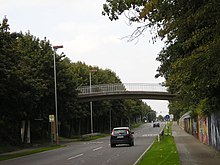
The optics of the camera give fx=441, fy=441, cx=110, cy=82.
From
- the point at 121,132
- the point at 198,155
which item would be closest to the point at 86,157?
the point at 198,155

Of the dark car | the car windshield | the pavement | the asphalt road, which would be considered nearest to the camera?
the pavement

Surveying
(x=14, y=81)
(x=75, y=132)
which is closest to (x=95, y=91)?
(x=75, y=132)

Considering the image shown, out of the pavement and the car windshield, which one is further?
the car windshield

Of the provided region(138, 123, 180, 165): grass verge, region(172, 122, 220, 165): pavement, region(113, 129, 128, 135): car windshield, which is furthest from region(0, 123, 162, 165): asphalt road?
region(113, 129, 128, 135): car windshield

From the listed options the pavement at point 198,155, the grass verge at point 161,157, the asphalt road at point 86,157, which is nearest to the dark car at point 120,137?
the asphalt road at point 86,157

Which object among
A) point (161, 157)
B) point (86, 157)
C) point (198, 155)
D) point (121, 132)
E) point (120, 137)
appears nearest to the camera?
point (161, 157)

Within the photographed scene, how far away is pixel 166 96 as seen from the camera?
66375 millimetres

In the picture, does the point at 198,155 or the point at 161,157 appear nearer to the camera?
the point at 161,157

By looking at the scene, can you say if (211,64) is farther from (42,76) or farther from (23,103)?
(42,76)

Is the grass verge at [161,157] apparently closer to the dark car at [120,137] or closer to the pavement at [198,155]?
the pavement at [198,155]

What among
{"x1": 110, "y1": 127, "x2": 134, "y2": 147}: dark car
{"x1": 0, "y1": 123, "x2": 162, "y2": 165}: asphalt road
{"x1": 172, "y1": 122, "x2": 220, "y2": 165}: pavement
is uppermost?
{"x1": 110, "y1": 127, "x2": 134, "y2": 147}: dark car

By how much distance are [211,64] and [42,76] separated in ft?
128

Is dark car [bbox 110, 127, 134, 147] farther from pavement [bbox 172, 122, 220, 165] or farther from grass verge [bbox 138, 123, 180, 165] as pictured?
grass verge [bbox 138, 123, 180, 165]

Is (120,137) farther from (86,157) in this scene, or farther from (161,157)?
(161,157)
